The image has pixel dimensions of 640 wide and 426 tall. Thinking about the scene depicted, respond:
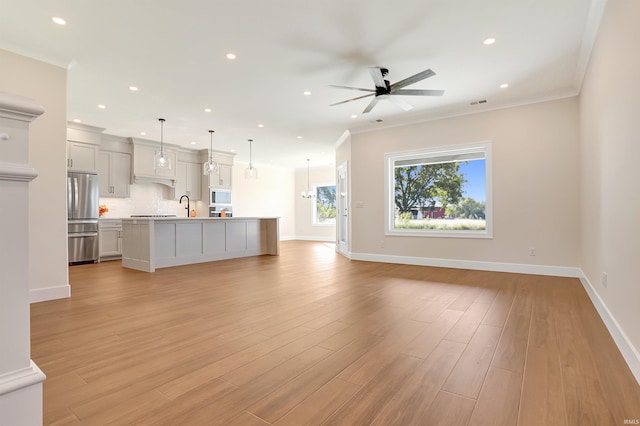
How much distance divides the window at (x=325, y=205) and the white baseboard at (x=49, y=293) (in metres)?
8.74

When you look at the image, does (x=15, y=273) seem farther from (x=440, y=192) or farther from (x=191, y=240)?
(x=440, y=192)

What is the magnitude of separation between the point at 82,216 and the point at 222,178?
12.1ft

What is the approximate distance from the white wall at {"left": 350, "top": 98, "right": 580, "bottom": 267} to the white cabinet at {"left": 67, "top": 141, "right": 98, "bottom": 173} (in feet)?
22.0

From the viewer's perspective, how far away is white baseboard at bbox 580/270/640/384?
76.8 inches

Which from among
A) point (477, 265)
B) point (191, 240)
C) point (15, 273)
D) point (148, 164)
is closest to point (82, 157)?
point (148, 164)

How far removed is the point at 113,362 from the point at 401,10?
12.3 feet

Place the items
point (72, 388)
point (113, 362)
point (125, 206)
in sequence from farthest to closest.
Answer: point (125, 206) < point (113, 362) < point (72, 388)

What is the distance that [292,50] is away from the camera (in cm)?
365

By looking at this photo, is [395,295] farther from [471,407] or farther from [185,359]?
[185,359]

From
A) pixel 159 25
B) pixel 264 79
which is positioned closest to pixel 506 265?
pixel 264 79

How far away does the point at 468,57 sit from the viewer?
385 centimetres

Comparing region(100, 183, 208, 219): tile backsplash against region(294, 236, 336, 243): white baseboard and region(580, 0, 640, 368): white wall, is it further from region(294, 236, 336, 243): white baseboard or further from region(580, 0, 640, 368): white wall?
region(580, 0, 640, 368): white wall

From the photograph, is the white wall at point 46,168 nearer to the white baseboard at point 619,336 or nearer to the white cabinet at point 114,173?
the white cabinet at point 114,173

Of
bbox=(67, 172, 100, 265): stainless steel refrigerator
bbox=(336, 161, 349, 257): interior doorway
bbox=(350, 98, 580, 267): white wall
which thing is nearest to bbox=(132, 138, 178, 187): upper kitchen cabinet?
bbox=(67, 172, 100, 265): stainless steel refrigerator
